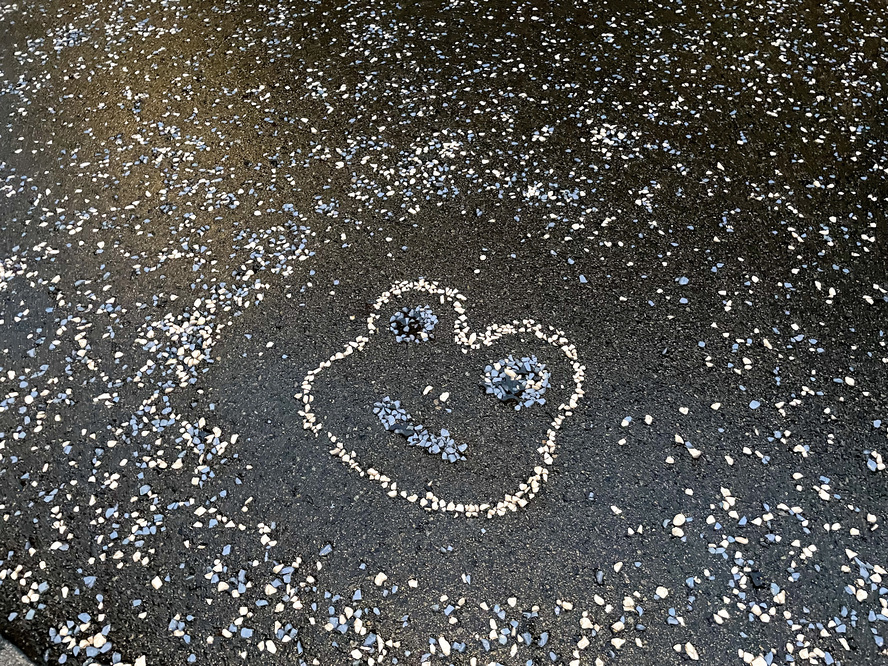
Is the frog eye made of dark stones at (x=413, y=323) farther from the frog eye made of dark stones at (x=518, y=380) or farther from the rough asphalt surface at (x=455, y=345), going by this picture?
the frog eye made of dark stones at (x=518, y=380)

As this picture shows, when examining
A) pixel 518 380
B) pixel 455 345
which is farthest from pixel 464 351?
pixel 518 380

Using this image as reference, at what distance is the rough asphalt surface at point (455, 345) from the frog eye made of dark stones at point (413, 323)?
12 mm

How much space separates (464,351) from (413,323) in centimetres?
18

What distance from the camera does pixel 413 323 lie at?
1.89 meters

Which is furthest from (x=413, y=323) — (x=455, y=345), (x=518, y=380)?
(x=518, y=380)

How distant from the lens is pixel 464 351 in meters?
1.82

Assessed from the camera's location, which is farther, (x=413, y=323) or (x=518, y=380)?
(x=413, y=323)

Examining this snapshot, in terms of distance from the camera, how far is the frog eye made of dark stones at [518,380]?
5.67 feet

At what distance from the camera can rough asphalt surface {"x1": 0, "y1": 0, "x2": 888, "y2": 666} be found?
143cm

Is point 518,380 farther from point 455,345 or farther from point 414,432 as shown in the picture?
point 414,432

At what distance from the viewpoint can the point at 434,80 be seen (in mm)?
2598

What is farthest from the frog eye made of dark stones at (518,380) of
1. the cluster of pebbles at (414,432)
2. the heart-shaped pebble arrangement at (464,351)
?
the cluster of pebbles at (414,432)

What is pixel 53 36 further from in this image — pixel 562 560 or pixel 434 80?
pixel 562 560

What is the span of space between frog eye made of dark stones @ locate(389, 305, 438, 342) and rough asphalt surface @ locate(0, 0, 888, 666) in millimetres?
12
